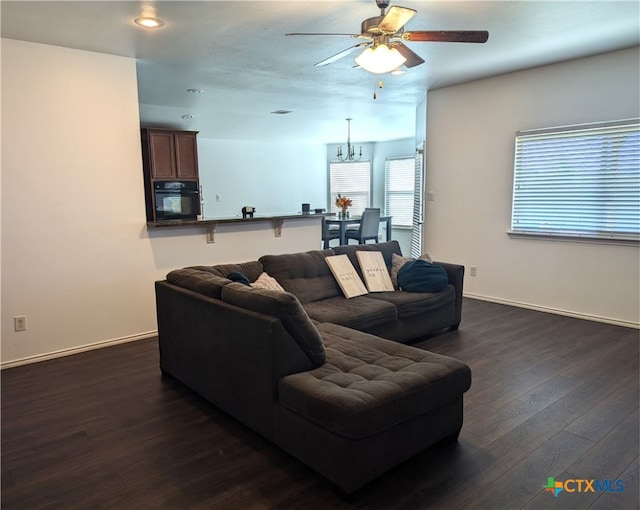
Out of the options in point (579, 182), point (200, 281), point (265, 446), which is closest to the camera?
point (265, 446)

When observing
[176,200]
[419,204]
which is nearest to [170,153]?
[176,200]

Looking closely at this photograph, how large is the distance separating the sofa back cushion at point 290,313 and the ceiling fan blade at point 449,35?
168 centimetres

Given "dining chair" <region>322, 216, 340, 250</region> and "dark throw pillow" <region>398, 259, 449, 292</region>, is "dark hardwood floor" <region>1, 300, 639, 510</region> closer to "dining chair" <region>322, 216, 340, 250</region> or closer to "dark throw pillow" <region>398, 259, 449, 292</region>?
"dark throw pillow" <region>398, 259, 449, 292</region>

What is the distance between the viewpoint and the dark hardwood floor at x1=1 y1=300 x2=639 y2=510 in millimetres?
1923

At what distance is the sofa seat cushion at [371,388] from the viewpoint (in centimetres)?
185

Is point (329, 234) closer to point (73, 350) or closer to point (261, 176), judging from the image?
point (261, 176)

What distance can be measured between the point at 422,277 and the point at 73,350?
3030 millimetres

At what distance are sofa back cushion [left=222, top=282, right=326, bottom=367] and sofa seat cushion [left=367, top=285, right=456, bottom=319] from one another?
1.51m

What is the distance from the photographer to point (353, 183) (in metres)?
10.3

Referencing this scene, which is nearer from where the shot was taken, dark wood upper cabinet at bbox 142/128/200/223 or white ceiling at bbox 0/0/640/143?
white ceiling at bbox 0/0/640/143

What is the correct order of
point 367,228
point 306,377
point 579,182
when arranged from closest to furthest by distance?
1. point 306,377
2. point 579,182
3. point 367,228
